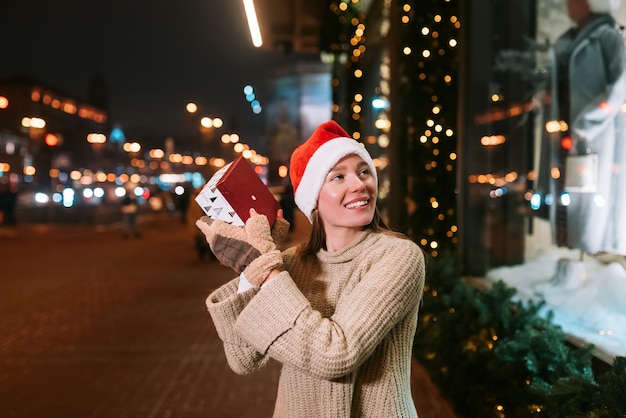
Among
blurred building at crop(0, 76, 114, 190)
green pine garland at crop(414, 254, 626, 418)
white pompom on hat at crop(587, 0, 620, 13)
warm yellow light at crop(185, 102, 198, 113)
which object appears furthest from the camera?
blurred building at crop(0, 76, 114, 190)

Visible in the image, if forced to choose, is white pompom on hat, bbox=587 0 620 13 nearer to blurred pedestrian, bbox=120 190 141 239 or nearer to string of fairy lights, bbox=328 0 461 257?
string of fairy lights, bbox=328 0 461 257

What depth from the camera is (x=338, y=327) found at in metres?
1.62

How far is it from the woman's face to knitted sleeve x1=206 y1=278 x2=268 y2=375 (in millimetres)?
419

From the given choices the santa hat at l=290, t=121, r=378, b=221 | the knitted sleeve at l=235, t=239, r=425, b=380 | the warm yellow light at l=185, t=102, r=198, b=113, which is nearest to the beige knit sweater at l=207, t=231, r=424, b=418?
the knitted sleeve at l=235, t=239, r=425, b=380

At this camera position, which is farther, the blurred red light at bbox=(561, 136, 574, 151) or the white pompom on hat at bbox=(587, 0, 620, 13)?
the blurred red light at bbox=(561, 136, 574, 151)

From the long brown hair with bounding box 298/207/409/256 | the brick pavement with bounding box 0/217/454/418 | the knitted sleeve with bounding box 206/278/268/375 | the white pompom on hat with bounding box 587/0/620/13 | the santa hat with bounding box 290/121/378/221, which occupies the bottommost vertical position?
the brick pavement with bounding box 0/217/454/418

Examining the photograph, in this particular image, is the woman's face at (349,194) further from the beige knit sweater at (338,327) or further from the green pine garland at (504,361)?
the green pine garland at (504,361)

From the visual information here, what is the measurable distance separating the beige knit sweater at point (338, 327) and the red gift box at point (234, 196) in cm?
24

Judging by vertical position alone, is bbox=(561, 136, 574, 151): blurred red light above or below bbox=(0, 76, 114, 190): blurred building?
below

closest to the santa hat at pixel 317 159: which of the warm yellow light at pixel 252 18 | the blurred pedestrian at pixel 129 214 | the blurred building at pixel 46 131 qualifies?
the warm yellow light at pixel 252 18

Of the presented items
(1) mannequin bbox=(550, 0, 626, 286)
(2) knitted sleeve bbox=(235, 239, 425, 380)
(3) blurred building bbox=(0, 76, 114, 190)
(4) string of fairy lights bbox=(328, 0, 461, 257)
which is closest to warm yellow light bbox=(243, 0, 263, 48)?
(4) string of fairy lights bbox=(328, 0, 461, 257)

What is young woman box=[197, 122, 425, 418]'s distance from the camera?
1.61 m

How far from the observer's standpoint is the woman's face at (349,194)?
6.39 ft

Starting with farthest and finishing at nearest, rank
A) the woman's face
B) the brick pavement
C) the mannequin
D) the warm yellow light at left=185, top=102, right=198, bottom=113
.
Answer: the warm yellow light at left=185, top=102, right=198, bottom=113, the brick pavement, the mannequin, the woman's face
